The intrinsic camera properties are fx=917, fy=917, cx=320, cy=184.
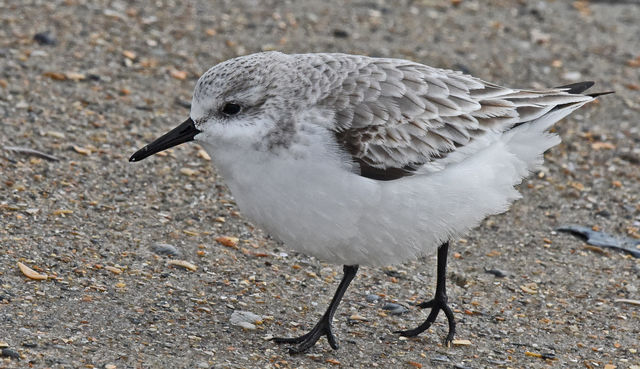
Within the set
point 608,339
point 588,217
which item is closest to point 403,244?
point 608,339

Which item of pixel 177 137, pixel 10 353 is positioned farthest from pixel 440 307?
pixel 10 353

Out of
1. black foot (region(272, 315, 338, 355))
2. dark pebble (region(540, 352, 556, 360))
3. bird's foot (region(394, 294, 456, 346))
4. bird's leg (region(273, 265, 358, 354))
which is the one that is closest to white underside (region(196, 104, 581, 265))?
bird's leg (region(273, 265, 358, 354))

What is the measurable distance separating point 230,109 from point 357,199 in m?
0.85

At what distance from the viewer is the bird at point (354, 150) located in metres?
4.68

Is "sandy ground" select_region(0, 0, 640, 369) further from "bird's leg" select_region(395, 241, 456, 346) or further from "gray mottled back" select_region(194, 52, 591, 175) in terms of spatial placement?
"gray mottled back" select_region(194, 52, 591, 175)

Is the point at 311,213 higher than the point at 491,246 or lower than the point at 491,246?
higher

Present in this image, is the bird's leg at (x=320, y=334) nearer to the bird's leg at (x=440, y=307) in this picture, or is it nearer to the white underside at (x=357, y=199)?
the white underside at (x=357, y=199)

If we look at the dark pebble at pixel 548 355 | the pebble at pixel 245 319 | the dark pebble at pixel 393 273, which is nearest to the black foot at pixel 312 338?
the pebble at pixel 245 319

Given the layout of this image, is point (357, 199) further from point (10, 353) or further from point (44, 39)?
point (44, 39)

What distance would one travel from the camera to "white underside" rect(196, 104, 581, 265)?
4645 mm

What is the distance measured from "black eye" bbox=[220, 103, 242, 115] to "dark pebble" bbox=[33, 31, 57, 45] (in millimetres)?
4138

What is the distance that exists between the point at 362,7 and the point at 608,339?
5.38 metres

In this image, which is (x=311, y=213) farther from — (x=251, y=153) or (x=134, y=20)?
(x=134, y=20)

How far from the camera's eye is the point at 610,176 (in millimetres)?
7680
